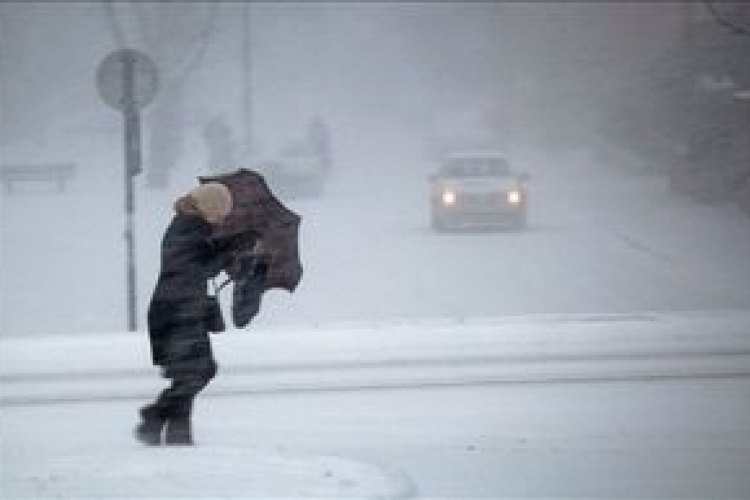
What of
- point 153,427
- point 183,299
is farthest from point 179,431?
point 183,299

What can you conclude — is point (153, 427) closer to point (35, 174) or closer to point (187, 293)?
point (187, 293)

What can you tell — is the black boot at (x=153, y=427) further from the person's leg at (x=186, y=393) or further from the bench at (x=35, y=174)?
the bench at (x=35, y=174)

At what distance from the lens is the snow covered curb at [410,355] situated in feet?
30.5

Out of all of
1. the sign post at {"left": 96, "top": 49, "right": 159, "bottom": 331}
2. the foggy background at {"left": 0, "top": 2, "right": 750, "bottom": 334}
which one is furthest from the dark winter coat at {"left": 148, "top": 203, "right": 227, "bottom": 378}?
the foggy background at {"left": 0, "top": 2, "right": 750, "bottom": 334}

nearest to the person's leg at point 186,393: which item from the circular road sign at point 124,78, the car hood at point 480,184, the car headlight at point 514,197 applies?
the circular road sign at point 124,78

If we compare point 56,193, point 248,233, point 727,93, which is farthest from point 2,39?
point 248,233

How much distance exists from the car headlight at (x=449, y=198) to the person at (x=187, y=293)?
52.9ft

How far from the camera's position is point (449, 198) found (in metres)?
22.9

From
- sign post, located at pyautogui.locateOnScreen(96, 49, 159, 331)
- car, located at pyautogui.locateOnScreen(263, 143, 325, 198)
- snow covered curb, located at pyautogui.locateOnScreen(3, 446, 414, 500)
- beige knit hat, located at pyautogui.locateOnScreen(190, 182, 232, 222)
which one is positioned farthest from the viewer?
car, located at pyautogui.locateOnScreen(263, 143, 325, 198)

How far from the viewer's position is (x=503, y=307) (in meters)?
14.1

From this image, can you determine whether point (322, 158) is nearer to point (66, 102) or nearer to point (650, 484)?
point (66, 102)

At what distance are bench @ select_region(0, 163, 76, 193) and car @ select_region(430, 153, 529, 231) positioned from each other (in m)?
16.0

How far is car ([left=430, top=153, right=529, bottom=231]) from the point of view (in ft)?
75.1

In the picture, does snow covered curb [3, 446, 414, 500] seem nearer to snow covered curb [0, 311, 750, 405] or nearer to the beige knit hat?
the beige knit hat
